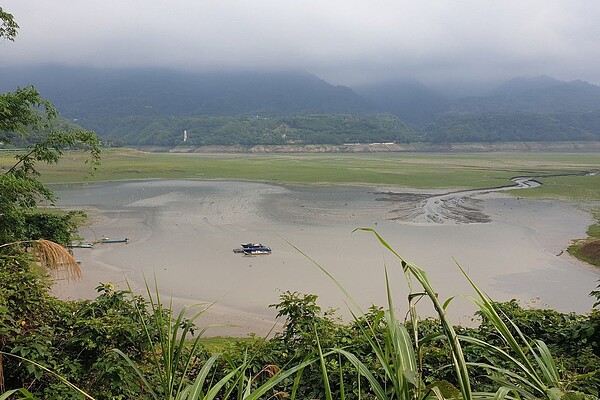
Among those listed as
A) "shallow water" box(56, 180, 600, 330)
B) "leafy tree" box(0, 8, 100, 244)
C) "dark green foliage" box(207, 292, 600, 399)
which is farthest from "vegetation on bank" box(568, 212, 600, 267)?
"leafy tree" box(0, 8, 100, 244)

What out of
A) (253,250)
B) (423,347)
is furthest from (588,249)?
(423,347)

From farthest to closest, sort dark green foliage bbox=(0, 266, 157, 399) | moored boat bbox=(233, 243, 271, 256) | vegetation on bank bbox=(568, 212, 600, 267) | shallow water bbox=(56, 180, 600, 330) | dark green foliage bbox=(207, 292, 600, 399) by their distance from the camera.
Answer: moored boat bbox=(233, 243, 271, 256), vegetation on bank bbox=(568, 212, 600, 267), shallow water bbox=(56, 180, 600, 330), dark green foliage bbox=(207, 292, 600, 399), dark green foliage bbox=(0, 266, 157, 399)

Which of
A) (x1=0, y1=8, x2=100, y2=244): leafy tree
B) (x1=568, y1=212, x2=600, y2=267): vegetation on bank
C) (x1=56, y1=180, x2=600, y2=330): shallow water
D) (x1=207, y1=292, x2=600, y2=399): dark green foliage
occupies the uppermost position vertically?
(x1=0, y1=8, x2=100, y2=244): leafy tree

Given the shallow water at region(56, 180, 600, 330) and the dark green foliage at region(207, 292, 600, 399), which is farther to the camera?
the shallow water at region(56, 180, 600, 330)

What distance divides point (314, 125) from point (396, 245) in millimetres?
115675

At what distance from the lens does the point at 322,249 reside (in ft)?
70.8

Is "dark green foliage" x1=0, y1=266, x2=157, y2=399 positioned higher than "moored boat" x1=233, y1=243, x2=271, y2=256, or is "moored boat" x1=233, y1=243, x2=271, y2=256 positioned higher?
"dark green foliage" x1=0, y1=266, x2=157, y2=399

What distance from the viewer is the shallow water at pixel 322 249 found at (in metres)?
16.1

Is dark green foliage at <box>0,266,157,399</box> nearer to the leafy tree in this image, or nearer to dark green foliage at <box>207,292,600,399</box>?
dark green foliage at <box>207,292,600,399</box>

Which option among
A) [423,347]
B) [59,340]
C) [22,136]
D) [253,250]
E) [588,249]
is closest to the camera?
[423,347]

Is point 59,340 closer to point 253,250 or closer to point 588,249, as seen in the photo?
point 253,250

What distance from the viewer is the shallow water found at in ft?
52.9

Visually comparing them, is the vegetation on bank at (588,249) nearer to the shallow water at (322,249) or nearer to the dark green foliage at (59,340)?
the shallow water at (322,249)

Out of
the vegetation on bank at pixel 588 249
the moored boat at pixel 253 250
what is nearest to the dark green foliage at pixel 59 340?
the moored boat at pixel 253 250
